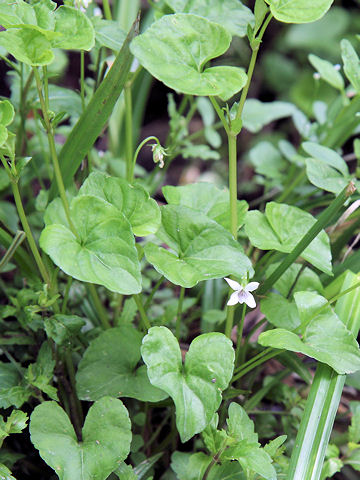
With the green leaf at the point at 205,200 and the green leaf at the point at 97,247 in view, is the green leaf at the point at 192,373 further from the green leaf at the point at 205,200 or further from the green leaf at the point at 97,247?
the green leaf at the point at 205,200

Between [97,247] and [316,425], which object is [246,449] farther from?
[97,247]

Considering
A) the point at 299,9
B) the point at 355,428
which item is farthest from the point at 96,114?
the point at 355,428

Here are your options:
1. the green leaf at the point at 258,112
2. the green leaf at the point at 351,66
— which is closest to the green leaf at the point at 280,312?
the green leaf at the point at 351,66

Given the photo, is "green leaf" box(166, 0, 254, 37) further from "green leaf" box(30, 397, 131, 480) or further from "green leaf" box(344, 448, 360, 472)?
"green leaf" box(344, 448, 360, 472)

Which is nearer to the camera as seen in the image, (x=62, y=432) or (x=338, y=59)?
(x=62, y=432)

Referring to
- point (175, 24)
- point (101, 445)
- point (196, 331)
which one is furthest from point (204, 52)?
point (196, 331)

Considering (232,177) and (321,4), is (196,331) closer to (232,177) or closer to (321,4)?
(232,177)

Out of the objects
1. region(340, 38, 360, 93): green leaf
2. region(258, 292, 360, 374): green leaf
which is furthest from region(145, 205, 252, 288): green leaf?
region(340, 38, 360, 93): green leaf
